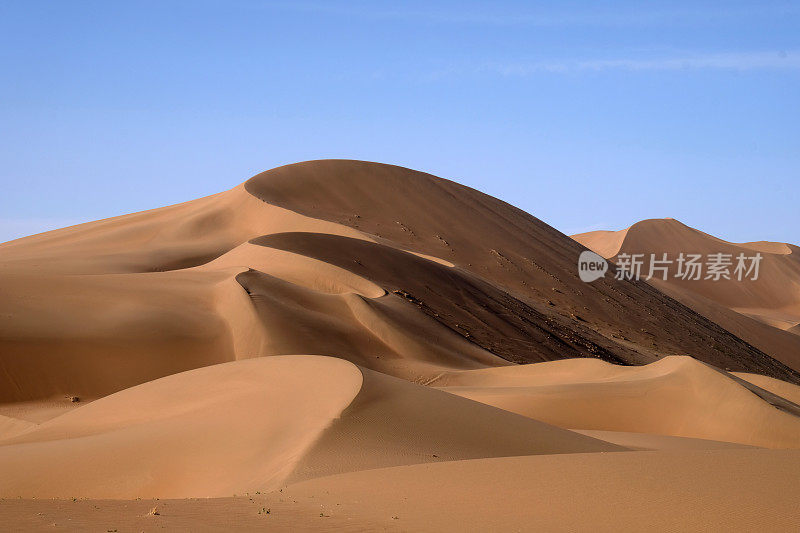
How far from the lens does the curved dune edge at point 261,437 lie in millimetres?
11320

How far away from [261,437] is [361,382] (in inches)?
78.9

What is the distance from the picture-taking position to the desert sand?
8.72 m

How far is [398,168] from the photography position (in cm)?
5197

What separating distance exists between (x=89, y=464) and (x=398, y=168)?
4097cm

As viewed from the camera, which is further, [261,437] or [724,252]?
[724,252]

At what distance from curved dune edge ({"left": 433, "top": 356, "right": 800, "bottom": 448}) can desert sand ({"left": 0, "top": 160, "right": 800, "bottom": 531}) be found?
0.22 feet

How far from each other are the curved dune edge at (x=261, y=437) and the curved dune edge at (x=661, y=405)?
6328 millimetres

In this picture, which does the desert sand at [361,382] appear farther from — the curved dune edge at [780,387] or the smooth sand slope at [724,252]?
the smooth sand slope at [724,252]

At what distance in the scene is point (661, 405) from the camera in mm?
21812

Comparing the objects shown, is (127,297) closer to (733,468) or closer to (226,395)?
(226,395)

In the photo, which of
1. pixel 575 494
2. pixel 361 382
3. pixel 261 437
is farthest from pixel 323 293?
pixel 575 494

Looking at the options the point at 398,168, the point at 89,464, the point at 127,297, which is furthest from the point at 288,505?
the point at 398,168

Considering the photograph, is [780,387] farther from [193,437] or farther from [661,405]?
[193,437]

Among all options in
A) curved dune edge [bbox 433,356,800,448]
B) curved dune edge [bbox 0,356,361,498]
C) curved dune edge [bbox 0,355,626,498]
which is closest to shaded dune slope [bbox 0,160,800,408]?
curved dune edge [bbox 433,356,800,448]
